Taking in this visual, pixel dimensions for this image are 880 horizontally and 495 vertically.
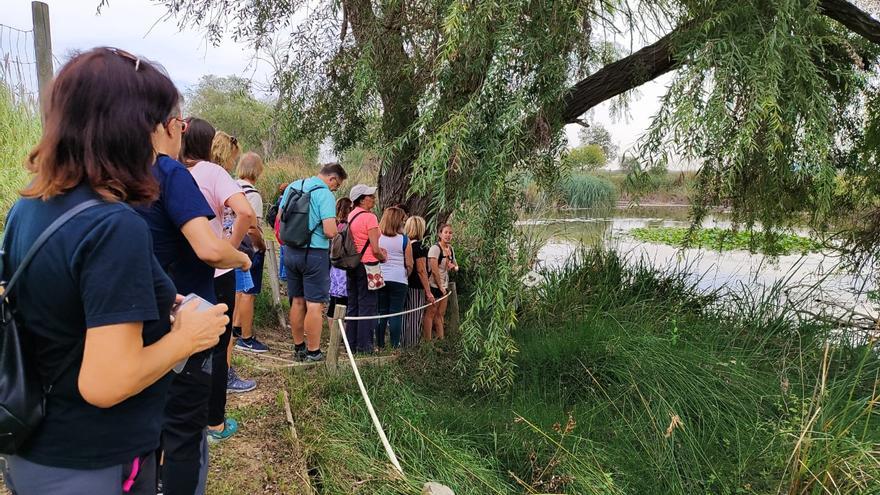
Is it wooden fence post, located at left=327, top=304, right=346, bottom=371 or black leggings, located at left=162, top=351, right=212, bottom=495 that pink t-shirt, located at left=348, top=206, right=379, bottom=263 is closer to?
wooden fence post, located at left=327, top=304, right=346, bottom=371

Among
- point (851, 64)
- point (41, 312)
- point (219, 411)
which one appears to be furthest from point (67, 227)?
point (851, 64)

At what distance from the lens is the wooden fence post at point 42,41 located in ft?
13.0

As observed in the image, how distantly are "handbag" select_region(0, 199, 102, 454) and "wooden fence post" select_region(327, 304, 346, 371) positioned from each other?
2732 mm

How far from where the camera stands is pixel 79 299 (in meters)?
1.04

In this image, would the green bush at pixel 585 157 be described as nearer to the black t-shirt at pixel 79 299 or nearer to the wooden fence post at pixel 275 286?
the black t-shirt at pixel 79 299

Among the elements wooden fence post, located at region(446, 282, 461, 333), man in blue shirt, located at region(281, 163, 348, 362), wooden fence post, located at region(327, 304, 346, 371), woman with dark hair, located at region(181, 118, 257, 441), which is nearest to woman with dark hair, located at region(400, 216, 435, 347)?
wooden fence post, located at region(446, 282, 461, 333)

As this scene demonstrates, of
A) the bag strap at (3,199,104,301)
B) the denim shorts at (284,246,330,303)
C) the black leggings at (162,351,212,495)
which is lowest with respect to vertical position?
the black leggings at (162,351,212,495)

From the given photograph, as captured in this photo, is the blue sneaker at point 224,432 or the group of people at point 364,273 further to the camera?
the group of people at point 364,273

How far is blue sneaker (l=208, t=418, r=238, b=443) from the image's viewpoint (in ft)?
9.68

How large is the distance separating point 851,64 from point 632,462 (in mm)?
3510

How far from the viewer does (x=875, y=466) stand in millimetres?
2352

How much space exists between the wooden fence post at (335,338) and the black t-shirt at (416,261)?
140 centimetres

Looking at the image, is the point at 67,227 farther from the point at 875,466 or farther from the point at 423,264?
the point at 423,264

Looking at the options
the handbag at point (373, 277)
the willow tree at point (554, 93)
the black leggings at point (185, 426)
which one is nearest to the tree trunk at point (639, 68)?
the willow tree at point (554, 93)
